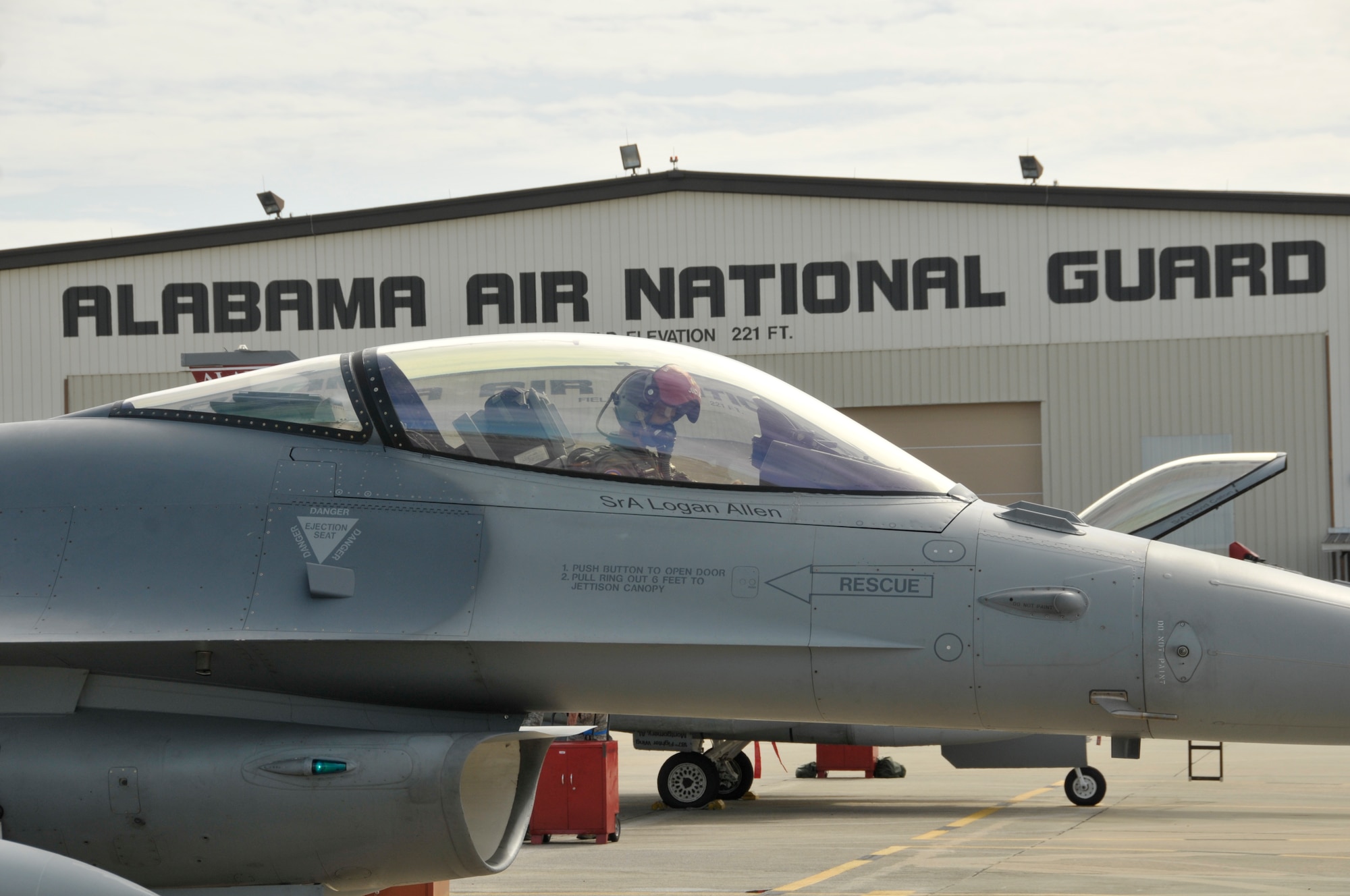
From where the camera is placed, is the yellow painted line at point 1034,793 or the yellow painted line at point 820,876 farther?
the yellow painted line at point 1034,793

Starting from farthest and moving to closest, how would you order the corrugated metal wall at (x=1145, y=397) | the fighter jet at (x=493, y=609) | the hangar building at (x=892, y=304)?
the hangar building at (x=892, y=304)
the corrugated metal wall at (x=1145, y=397)
the fighter jet at (x=493, y=609)

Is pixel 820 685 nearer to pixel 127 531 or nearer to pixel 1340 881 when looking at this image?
pixel 127 531

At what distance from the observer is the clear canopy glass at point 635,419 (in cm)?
503

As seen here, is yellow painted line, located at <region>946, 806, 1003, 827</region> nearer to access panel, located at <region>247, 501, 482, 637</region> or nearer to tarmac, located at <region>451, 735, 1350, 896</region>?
tarmac, located at <region>451, 735, 1350, 896</region>

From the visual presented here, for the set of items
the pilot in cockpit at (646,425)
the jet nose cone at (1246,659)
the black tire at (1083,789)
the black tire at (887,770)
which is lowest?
the black tire at (887,770)

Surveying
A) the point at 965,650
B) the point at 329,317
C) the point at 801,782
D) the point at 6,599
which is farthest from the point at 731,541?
the point at 329,317

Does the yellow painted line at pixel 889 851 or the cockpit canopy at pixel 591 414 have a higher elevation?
the cockpit canopy at pixel 591 414

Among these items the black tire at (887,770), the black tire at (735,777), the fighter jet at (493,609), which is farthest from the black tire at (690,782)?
the fighter jet at (493,609)

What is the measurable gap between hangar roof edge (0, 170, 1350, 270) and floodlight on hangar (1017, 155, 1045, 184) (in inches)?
19.3

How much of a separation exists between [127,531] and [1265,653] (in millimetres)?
4065

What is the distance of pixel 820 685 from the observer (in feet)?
15.4

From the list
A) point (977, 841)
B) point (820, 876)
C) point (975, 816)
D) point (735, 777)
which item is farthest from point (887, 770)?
point (820, 876)

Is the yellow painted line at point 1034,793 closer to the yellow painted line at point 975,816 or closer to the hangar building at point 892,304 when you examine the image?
the yellow painted line at point 975,816

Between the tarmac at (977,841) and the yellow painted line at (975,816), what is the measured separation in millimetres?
61
